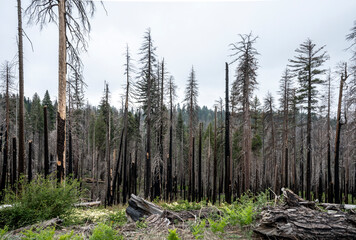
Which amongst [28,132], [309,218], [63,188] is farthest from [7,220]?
[28,132]

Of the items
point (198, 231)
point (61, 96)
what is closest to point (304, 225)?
point (198, 231)

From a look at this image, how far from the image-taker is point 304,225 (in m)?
3.21

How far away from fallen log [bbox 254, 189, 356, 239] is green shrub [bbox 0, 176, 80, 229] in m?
6.28

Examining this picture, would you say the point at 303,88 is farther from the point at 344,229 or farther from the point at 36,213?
the point at 36,213

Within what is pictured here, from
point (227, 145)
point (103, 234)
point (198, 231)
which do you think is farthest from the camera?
point (227, 145)

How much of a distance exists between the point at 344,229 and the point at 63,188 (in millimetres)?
7551

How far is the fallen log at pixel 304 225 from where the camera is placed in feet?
10.2

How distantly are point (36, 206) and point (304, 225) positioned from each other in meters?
7.47

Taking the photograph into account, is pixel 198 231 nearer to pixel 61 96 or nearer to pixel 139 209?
pixel 139 209

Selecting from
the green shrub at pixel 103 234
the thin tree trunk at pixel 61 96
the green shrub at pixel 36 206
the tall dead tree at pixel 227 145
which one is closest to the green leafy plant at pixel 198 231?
the green shrub at pixel 103 234

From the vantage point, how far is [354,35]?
519 inches

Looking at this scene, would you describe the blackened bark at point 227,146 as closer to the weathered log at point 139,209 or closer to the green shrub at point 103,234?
the weathered log at point 139,209

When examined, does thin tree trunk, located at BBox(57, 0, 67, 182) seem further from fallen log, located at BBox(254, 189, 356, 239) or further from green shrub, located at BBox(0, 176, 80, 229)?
fallen log, located at BBox(254, 189, 356, 239)

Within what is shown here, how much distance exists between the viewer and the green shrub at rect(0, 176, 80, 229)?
250 inches
